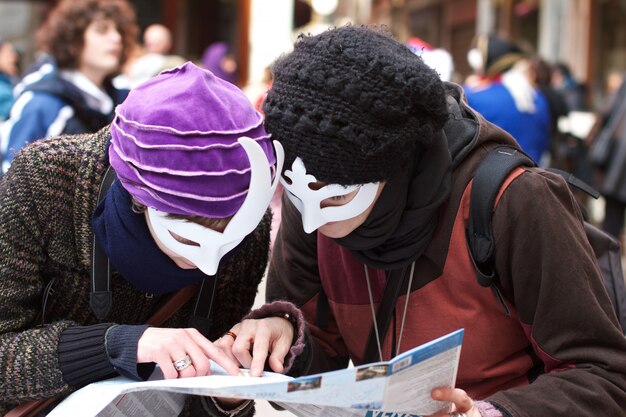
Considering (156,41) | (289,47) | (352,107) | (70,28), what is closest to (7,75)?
(156,41)

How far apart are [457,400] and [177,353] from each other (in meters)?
0.54

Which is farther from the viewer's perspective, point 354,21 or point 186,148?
point 354,21

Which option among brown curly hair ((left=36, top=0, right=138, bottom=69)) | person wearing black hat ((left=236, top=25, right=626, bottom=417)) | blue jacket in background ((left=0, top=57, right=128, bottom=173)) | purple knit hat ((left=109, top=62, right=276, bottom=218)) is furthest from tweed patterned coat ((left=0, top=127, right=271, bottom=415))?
brown curly hair ((left=36, top=0, right=138, bottom=69))

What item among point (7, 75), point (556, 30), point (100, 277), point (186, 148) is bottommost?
point (556, 30)

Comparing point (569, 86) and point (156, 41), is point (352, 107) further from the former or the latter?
point (569, 86)

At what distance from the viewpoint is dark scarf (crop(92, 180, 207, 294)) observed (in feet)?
5.80

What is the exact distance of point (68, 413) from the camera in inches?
63.5

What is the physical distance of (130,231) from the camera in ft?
5.82

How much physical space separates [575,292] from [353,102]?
0.59m

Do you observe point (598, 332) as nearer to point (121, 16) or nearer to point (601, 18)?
point (121, 16)

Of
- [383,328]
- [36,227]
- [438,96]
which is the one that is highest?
[438,96]

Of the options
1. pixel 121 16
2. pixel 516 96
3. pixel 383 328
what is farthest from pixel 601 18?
pixel 383 328

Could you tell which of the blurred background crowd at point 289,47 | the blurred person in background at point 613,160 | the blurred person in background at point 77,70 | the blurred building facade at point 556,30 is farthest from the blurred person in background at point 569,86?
the blurred person in background at point 77,70

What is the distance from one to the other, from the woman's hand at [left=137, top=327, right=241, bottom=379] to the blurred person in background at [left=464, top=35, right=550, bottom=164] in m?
3.84
